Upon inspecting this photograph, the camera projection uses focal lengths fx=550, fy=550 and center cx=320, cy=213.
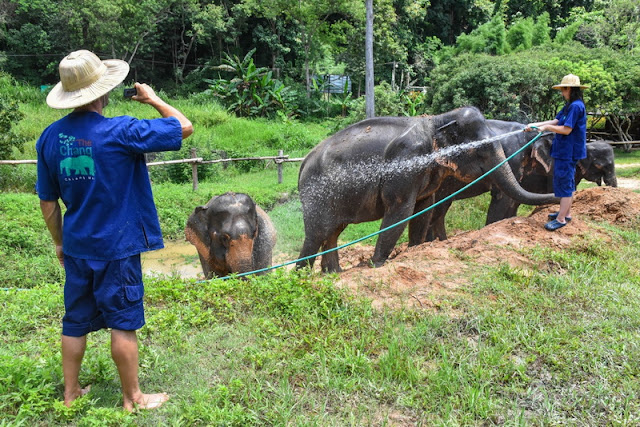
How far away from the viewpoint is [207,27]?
28.6 m

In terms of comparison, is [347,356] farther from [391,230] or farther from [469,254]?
[391,230]

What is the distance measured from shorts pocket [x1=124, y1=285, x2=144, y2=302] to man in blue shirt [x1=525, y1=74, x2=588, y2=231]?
472cm

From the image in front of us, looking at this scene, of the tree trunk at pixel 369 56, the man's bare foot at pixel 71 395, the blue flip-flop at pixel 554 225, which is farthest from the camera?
the tree trunk at pixel 369 56

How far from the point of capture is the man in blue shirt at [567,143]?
233 inches

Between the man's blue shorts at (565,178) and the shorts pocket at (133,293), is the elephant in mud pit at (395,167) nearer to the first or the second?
the man's blue shorts at (565,178)

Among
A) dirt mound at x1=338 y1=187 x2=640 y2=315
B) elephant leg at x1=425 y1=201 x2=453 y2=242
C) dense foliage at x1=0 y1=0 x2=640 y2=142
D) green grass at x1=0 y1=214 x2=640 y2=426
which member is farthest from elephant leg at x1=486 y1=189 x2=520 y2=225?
dense foliage at x1=0 y1=0 x2=640 y2=142

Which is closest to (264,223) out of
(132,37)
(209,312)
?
(209,312)

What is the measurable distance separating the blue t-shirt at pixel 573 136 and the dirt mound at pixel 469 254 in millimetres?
818

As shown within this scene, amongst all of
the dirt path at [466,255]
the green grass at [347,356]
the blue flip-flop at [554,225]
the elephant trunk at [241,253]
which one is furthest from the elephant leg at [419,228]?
the green grass at [347,356]

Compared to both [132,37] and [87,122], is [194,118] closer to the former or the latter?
[132,37]

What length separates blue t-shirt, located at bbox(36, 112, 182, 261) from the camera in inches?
107

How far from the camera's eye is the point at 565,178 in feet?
19.9

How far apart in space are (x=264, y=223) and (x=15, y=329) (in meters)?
3.65

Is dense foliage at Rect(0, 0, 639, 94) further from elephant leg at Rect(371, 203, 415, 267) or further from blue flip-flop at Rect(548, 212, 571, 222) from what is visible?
A: elephant leg at Rect(371, 203, 415, 267)
